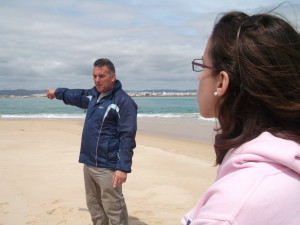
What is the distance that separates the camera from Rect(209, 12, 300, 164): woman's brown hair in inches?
37.4

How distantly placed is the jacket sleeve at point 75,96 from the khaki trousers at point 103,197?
89cm

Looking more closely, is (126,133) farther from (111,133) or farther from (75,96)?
(75,96)

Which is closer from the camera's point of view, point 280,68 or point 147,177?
point 280,68

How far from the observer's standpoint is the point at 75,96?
4.25 meters

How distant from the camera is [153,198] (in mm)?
5652

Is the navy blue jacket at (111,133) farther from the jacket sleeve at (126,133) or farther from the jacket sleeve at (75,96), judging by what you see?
the jacket sleeve at (75,96)

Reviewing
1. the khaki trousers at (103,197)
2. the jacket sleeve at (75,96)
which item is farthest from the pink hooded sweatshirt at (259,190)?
the jacket sleeve at (75,96)

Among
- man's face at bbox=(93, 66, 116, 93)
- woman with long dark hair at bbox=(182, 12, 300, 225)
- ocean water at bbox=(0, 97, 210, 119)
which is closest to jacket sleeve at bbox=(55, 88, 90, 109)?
man's face at bbox=(93, 66, 116, 93)

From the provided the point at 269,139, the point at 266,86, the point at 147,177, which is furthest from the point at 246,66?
the point at 147,177

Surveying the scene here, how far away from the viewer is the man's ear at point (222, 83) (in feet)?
3.32

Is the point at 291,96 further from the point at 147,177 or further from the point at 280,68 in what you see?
the point at 147,177

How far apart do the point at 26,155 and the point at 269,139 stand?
9.13m

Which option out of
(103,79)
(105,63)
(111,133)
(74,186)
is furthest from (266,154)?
(74,186)

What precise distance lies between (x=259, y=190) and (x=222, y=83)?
0.39 m
